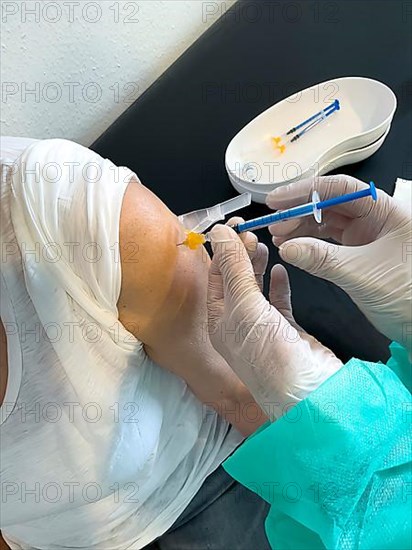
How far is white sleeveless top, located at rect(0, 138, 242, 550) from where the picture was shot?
792 mm

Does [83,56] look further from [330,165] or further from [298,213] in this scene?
[298,213]

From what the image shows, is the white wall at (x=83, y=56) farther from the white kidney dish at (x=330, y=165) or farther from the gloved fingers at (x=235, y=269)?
the gloved fingers at (x=235, y=269)

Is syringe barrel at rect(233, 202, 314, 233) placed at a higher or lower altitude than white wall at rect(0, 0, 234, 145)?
lower

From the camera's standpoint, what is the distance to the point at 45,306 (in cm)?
80

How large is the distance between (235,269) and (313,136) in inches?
20.9

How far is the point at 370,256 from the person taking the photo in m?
0.86

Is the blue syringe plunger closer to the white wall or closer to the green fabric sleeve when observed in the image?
the green fabric sleeve

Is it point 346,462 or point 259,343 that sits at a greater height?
point 259,343

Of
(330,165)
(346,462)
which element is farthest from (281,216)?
(330,165)

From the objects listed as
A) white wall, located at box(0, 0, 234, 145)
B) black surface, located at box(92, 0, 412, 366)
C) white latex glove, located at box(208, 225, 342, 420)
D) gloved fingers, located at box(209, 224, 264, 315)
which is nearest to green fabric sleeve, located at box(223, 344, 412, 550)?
white latex glove, located at box(208, 225, 342, 420)

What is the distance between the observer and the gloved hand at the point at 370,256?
0.84 meters

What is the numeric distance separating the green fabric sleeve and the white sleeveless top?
0.19m

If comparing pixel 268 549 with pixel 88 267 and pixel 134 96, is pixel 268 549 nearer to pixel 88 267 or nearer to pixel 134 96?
pixel 88 267

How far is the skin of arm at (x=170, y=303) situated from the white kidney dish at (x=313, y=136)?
350 millimetres
